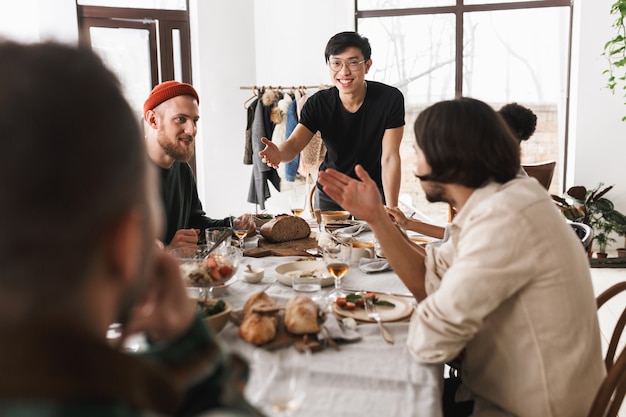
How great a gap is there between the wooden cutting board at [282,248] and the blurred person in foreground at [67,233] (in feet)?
6.07

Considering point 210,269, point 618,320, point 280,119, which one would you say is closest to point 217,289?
point 210,269

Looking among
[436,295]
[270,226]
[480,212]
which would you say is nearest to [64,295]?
[436,295]

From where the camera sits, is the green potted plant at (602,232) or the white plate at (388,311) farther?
the green potted plant at (602,232)

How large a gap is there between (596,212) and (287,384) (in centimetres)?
479

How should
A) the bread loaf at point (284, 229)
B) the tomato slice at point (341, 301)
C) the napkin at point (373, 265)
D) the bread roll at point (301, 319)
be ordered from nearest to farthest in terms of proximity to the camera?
1. the bread roll at point (301, 319)
2. the tomato slice at point (341, 301)
3. the napkin at point (373, 265)
4. the bread loaf at point (284, 229)

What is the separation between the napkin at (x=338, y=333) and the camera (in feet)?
4.68

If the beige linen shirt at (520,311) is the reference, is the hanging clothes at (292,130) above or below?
Answer: above

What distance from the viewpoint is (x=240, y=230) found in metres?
2.51

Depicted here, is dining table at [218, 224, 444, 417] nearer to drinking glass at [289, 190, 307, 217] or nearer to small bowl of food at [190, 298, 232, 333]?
small bowl of food at [190, 298, 232, 333]

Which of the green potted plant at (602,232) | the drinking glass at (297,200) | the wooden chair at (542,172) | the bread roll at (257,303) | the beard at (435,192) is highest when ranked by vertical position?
the beard at (435,192)

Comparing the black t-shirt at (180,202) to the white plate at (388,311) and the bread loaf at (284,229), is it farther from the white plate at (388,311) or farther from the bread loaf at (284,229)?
the white plate at (388,311)

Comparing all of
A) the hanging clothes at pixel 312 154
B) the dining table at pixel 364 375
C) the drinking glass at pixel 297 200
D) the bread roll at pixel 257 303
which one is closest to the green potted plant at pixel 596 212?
the hanging clothes at pixel 312 154

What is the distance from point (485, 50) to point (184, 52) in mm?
2896

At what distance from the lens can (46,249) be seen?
49 centimetres
